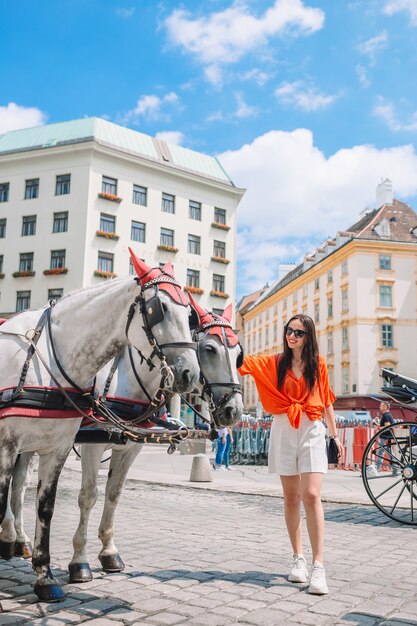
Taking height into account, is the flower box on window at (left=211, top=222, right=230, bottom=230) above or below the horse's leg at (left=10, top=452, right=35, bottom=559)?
above

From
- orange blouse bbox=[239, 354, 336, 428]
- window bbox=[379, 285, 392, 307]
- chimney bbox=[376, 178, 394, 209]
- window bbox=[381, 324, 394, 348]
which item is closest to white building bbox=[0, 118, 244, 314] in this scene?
window bbox=[379, 285, 392, 307]

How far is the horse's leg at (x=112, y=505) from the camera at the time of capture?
4.72 meters

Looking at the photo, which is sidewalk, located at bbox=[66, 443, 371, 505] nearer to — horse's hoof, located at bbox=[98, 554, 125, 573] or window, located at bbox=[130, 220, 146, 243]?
horse's hoof, located at bbox=[98, 554, 125, 573]

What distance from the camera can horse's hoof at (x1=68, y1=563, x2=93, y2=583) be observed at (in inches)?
171

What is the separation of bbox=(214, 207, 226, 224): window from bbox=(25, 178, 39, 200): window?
11955mm

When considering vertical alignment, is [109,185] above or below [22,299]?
above

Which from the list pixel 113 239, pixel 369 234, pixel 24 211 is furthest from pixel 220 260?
pixel 369 234

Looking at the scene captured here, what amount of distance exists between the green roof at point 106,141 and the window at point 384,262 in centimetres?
1475

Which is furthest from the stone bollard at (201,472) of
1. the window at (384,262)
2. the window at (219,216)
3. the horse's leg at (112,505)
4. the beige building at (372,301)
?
the window at (384,262)

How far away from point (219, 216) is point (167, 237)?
14.9 ft

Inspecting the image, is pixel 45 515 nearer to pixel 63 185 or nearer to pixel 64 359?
pixel 64 359

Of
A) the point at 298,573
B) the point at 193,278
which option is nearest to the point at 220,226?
the point at 193,278

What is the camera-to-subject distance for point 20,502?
18.1ft

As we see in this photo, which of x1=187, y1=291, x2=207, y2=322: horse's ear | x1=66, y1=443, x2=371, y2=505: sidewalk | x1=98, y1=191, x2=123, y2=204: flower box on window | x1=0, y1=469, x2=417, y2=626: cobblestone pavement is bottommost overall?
x1=66, y1=443, x2=371, y2=505: sidewalk
